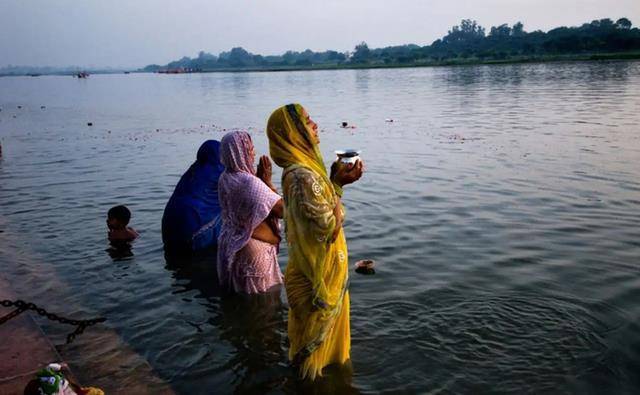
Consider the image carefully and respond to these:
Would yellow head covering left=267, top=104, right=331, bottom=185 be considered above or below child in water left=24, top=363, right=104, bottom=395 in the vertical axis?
above

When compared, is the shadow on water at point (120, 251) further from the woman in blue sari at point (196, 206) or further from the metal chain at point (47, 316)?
the metal chain at point (47, 316)

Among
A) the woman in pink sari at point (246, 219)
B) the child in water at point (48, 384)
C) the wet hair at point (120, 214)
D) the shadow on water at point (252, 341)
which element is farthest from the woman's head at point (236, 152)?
the wet hair at point (120, 214)

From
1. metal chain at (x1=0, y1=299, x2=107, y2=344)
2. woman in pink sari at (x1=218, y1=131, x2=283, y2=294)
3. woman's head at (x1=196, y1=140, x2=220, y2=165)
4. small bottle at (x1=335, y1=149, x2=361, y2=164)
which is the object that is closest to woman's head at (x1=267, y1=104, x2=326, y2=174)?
small bottle at (x1=335, y1=149, x2=361, y2=164)

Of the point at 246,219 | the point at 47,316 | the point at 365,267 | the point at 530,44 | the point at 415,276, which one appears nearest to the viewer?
the point at 47,316

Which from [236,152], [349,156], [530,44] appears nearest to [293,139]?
[349,156]

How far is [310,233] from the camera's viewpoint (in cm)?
332

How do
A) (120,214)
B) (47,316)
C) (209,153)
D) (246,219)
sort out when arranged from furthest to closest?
1. (120,214)
2. (209,153)
3. (246,219)
4. (47,316)

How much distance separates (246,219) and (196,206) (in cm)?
219

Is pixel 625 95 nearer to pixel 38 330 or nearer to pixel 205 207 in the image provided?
pixel 205 207

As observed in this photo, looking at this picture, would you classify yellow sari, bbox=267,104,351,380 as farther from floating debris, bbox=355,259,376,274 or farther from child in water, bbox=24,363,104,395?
floating debris, bbox=355,259,376,274

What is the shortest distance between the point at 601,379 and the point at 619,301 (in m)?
1.63

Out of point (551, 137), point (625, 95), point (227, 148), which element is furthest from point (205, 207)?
point (625, 95)

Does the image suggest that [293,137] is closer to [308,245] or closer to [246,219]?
[308,245]

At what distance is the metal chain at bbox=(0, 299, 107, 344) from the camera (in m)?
4.65
